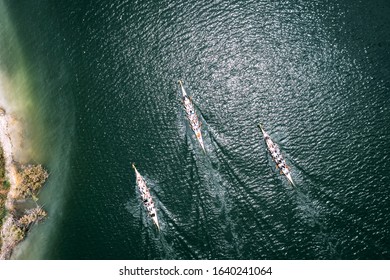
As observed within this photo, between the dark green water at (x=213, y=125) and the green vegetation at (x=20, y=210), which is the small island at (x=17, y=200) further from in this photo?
the dark green water at (x=213, y=125)

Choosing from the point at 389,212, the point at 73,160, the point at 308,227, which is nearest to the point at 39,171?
the point at 73,160

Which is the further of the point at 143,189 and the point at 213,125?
the point at 213,125

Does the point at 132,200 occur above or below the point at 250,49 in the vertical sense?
below

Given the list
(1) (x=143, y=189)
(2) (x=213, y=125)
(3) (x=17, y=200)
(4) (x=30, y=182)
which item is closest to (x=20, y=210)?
(3) (x=17, y=200)

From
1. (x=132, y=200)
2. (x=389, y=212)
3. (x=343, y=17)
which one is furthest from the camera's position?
(x=343, y=17)

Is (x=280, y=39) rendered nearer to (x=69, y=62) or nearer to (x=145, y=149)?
(x=145, y=149)

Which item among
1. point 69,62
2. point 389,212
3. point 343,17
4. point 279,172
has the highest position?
point 343,17

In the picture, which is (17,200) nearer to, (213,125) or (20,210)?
(20,210)

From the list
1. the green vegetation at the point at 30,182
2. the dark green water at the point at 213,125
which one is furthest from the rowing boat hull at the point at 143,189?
the green vegetation at the point at 30,182
